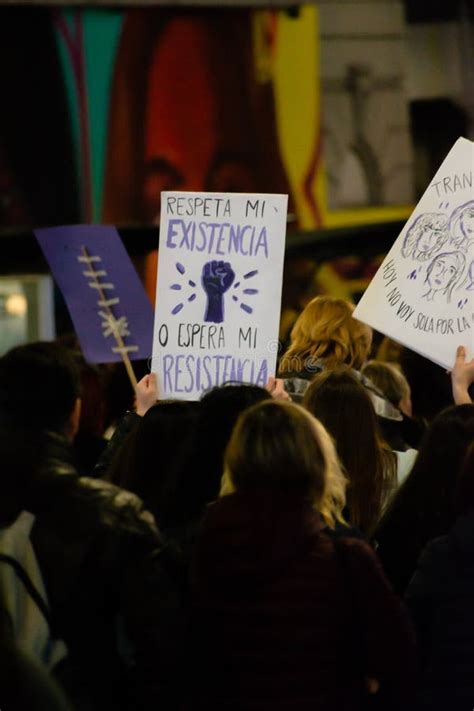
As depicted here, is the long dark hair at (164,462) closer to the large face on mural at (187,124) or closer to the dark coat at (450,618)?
the dark coat at (450,618)

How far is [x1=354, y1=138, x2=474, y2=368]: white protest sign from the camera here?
504 cm

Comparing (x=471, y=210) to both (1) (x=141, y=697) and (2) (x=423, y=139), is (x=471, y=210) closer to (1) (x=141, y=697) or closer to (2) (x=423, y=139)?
(1) (x=141, y=697)

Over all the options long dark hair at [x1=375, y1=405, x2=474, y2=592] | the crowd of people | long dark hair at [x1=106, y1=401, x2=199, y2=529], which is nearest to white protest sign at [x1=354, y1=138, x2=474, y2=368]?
long dark hair at [x1=375, y1=405, x2=474, y2=592]

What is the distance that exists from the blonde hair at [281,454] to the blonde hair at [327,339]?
196 cm

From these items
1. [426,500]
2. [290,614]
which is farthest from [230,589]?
[426,500]

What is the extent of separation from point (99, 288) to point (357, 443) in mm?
1609

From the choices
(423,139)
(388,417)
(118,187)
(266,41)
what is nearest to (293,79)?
(266,41)

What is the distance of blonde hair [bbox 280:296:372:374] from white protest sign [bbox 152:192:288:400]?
0.37m

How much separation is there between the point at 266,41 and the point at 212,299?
34.2ft

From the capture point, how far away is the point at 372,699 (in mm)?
3520

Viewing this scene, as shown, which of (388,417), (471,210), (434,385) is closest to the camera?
(471,210)

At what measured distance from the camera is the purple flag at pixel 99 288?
18.6 feet

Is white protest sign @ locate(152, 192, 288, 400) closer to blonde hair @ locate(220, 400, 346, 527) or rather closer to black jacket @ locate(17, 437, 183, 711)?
blonde hair @ locate(220, 400, 346, 527)

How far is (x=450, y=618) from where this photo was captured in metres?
3.62
